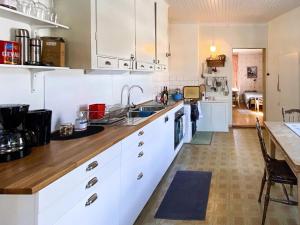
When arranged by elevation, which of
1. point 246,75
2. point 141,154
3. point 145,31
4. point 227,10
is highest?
point 227,10

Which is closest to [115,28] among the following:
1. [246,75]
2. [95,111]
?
[95,111]

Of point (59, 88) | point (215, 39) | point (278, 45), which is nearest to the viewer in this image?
point (59, 88)

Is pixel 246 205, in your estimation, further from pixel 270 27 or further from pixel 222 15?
pixel 270 27

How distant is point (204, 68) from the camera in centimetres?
784

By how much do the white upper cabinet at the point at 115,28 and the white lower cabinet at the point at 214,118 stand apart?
13.9 ft

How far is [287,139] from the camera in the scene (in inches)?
110

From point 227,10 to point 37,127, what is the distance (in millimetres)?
5203

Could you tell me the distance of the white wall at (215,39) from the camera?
295 inches

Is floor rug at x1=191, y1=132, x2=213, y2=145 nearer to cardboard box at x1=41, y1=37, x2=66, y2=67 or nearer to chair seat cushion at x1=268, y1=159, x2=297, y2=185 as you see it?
chair seat cushion at x1=268, y1=159, x2=297, y2=185

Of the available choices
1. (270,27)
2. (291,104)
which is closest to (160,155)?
(291,104)

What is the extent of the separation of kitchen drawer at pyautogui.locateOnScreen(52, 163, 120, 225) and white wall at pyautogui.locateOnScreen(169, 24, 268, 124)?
567cm

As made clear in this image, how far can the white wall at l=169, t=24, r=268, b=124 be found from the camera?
7488mm

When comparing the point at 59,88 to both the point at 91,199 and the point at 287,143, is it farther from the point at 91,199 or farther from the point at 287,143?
the point at 287,143

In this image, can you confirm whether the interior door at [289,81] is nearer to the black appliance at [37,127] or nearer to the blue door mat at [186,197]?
the blue door mat at [186,197]
